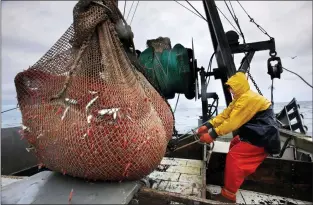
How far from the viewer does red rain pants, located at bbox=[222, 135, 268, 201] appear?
130 inches

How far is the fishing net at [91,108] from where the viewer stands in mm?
1490

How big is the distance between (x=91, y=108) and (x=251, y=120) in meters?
2.92

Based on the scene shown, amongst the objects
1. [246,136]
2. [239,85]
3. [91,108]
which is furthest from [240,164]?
[91,108]

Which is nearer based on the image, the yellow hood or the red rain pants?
the red rain pants

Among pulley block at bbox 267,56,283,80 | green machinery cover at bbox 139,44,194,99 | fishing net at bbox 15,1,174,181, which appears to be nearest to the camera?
fishing net at bbox 15,1,174,181

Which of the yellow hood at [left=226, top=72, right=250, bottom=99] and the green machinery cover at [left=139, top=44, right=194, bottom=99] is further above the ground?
the green machinery cover at [left=139, top=44, right=194, bottom=99]

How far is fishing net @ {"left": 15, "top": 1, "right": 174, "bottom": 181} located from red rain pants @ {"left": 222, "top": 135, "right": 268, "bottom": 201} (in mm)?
2036

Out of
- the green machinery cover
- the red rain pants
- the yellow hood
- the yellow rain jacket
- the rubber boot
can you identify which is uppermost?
the green machinery cover

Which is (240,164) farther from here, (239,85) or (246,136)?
(239,85)

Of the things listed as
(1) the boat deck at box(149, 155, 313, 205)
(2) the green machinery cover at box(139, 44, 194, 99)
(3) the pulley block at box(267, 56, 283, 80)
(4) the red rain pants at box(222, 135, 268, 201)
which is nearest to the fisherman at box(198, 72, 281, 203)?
(4) the red rain pants at box(222, 135, 268, 201)

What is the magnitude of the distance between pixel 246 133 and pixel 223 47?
258 centimetres

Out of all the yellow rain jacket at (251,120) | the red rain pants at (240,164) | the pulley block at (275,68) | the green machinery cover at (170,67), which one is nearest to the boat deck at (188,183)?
the red rain pants at (240,164)

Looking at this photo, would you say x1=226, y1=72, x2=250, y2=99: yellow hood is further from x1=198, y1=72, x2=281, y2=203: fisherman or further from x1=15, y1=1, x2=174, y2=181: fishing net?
x1=15, y1=1, x2=174, y2=181: fishing net

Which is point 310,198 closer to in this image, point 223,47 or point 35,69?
point 223,47
